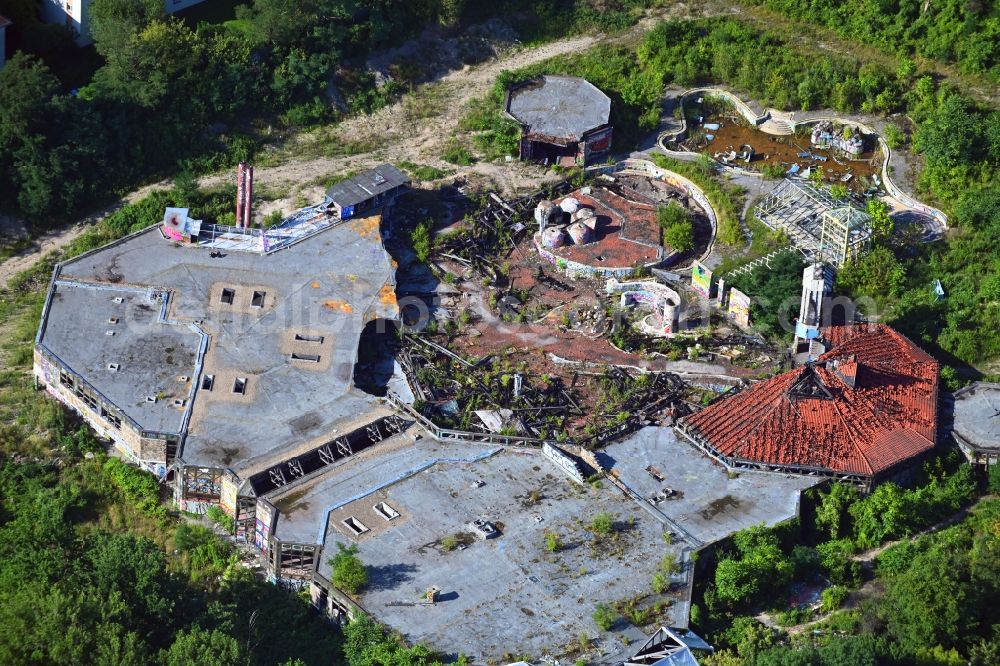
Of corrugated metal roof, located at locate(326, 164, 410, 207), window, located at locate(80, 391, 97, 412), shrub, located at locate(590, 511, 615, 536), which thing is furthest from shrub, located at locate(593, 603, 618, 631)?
corrugated metal roof, located at locate(326, 164, 410, 207)

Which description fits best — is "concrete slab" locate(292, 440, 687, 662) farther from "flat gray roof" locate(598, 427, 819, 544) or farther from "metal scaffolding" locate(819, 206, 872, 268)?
"metal scaffolding" locate(819, 206, 872, 268)

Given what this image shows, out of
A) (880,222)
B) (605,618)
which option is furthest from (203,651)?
(880,222)

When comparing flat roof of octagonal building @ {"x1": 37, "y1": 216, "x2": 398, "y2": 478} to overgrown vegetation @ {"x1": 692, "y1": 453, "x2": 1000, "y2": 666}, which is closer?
overgrown vegetation @ {"x1": 692, "y1": 453, "x2": 1000, "y2": 666}

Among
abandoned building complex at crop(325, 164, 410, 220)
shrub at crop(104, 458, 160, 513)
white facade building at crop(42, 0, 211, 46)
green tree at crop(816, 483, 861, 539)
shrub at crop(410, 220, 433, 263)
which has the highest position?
white facade building at crop(42, 0, 211, 46)

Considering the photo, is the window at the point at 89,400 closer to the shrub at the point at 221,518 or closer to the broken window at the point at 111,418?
the broken window at the point at 111,418

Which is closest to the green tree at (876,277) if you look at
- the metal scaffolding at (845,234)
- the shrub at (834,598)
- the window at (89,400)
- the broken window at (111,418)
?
the metal scaffolding at (845,234)

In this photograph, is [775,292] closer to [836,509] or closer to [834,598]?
[836,509]
